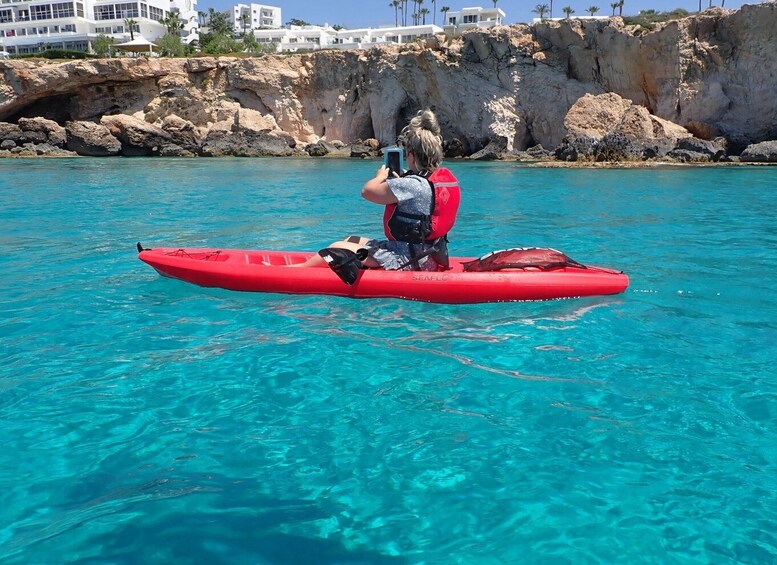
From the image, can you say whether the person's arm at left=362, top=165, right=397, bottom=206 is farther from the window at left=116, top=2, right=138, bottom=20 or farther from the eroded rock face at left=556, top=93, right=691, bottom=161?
the window at left=116, top=2, right=138, bottom=20

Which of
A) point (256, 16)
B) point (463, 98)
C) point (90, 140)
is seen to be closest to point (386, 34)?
point (463, 98)

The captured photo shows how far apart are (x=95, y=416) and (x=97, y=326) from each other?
1.86m

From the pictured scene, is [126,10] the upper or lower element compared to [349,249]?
upper

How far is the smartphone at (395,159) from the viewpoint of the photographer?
527 centimetres

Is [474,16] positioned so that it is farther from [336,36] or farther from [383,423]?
[383,423]

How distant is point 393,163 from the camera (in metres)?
5.32

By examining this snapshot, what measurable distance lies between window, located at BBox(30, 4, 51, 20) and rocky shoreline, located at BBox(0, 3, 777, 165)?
90.7 feet

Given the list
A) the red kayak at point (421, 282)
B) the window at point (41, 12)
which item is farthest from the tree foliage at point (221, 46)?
the red kayak at point (421, 282)

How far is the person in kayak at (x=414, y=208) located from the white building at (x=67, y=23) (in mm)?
64768

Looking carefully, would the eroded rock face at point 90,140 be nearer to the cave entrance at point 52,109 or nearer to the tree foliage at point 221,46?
the cave entrance at point 52,109

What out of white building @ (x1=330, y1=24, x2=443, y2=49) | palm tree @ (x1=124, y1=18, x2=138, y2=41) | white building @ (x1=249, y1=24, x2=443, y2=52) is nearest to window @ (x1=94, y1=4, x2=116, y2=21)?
palm tree @ (x1=124, y1=18, x2=138, y2=41)

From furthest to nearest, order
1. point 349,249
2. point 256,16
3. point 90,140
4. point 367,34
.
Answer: point 256,16, point 367,34, point 90,140, point 349,249

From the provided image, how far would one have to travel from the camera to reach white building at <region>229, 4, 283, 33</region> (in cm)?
9238

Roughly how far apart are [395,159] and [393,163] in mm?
40
